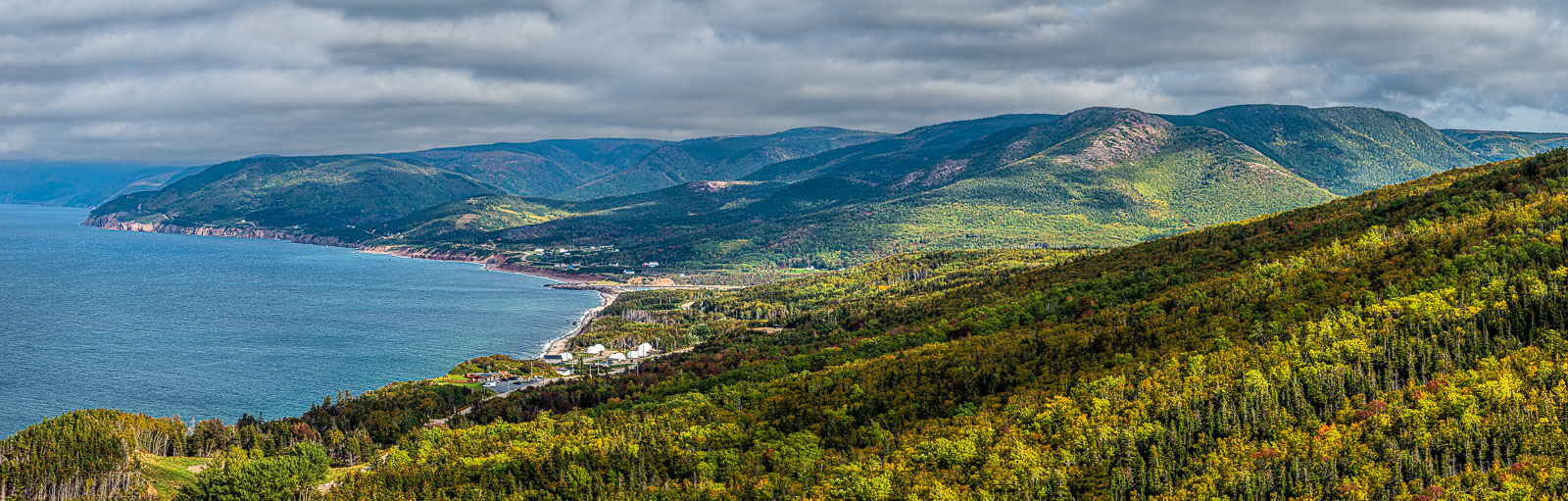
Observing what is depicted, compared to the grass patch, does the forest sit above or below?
above

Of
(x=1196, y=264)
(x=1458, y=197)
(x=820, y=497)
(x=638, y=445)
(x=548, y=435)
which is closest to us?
(x=820, y=497)

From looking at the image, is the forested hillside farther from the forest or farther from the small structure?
the small structure

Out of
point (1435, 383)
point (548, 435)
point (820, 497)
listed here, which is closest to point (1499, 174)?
point (1435, 383)

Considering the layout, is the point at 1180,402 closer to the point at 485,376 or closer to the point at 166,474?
the point at 166,474

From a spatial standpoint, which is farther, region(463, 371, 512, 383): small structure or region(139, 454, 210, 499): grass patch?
region(463, 371, 512, 383): small structure

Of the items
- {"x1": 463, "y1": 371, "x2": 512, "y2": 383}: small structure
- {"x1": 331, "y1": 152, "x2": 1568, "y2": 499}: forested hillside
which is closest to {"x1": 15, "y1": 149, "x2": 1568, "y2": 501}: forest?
{"x1": 331, "y1": 152, "x2": 1568, "y2": 499}: forested hillside

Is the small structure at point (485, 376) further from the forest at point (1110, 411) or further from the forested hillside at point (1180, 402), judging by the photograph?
the forested hillside at point (1180, 402)

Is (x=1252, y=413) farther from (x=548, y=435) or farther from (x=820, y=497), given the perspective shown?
(x=548, y=435)

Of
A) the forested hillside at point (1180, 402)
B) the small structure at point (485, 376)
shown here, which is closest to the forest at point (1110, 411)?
the forested hillside at point (1180, 402)
